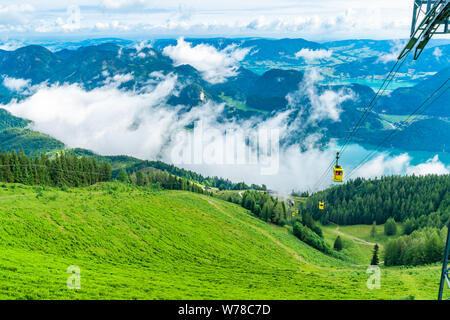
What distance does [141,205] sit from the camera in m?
50.3

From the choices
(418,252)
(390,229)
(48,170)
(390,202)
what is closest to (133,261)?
(418,252)

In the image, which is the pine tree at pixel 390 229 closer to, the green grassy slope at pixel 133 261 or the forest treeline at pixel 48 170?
the green grassy slope at pixel 133 261

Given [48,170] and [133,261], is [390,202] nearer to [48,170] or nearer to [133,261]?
[133,261]

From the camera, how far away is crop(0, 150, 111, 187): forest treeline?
7756 cm

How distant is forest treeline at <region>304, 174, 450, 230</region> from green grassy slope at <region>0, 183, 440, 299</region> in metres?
119

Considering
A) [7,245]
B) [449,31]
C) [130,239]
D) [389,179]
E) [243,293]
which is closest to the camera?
[449,31]

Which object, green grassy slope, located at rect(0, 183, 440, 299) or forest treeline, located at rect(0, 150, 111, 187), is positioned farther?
forest treeline, located at rect(0, 150, 111, 187)

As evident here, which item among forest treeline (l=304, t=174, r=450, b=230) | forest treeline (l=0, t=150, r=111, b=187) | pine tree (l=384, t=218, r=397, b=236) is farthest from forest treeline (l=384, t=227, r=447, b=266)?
forest treeline (l=0, t=150, r=111, b=187)

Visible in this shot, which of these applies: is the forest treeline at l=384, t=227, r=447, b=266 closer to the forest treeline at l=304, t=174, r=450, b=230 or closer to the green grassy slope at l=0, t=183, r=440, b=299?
the green grassy slope at l=0, t=183, r=440, b=299

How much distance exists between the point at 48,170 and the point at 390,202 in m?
157

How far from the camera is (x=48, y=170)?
85438 millimetres
